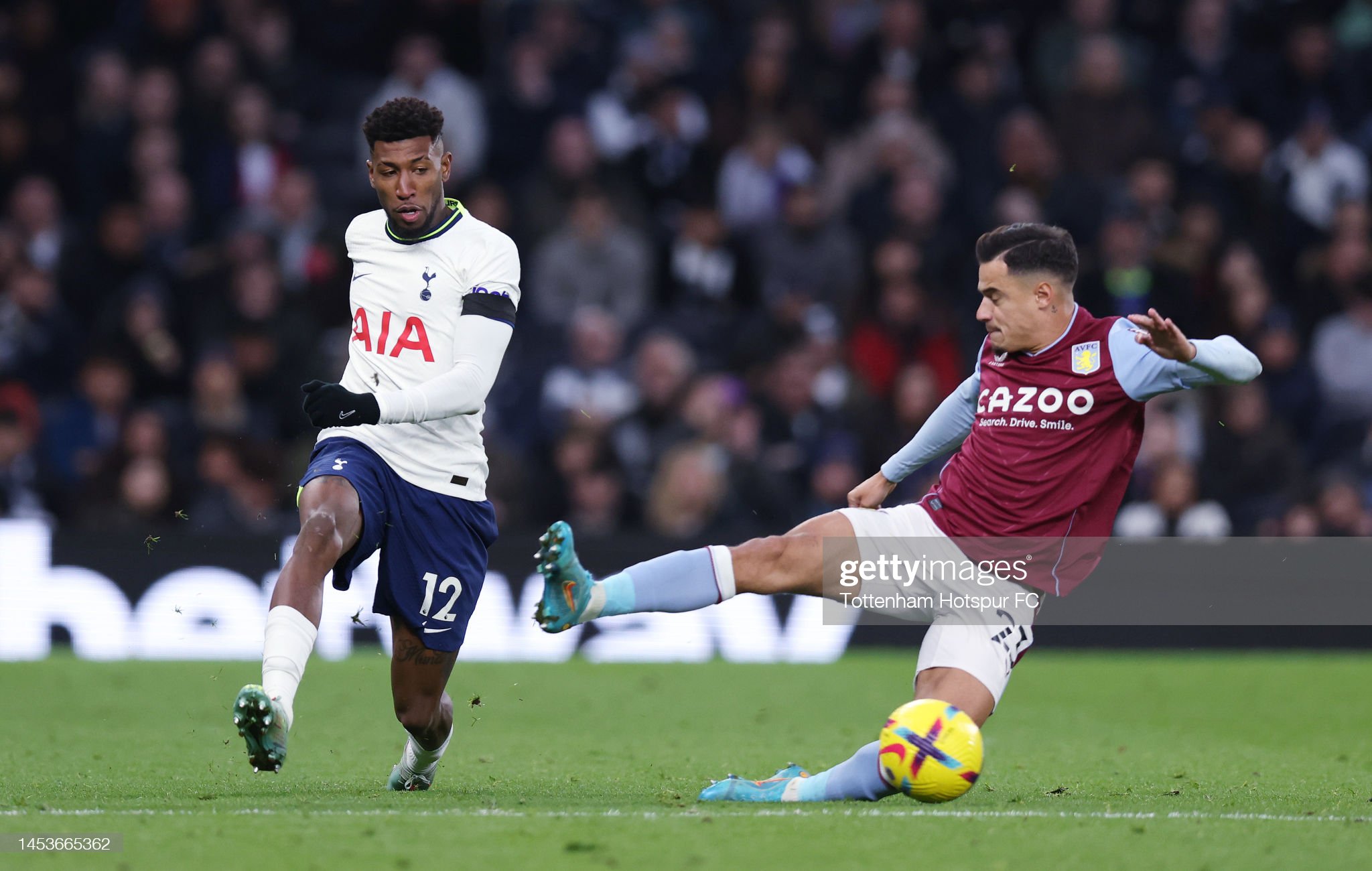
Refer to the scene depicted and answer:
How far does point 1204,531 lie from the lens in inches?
455

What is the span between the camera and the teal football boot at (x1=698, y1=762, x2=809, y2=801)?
5.74 m

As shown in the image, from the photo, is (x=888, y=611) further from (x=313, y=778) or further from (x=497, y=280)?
(x=313, y=778)

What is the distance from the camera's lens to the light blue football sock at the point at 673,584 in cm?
555

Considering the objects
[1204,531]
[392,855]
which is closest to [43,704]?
[392,855]

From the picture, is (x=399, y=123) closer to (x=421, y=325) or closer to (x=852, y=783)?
(x=421, y=325)

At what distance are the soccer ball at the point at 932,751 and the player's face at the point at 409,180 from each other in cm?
246

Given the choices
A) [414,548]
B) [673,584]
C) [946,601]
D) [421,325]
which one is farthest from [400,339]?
[946,601]

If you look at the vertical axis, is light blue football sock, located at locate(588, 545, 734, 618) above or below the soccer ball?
above

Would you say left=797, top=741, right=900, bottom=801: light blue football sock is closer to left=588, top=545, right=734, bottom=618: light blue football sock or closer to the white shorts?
the white shorts

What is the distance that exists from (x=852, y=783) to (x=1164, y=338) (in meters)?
1.76

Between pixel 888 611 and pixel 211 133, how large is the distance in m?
9.20

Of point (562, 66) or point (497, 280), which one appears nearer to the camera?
point (497, 280)

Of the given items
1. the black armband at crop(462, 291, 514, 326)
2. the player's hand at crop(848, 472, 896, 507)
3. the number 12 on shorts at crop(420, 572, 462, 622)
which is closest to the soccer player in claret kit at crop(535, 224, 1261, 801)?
the player's hand at crop(848, 472, 896, 507)

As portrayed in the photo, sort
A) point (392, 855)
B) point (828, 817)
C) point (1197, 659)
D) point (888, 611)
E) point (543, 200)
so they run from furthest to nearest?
1. point (543, 200)
2. point (1197, 659)
3. point (888, 611)
4. point (828, 817)
5. point (392, 855)
